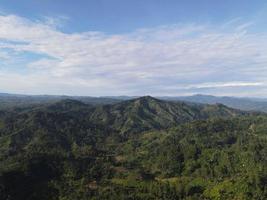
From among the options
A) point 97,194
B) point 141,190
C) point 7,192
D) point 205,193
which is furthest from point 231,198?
point 7,192

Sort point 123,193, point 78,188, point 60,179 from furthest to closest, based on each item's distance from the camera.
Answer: point 60,179, point 78,188, point 123,193

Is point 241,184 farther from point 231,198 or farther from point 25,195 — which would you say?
point 25,195

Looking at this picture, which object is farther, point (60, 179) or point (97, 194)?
point (60, 179)

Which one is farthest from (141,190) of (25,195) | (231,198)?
(25,195)

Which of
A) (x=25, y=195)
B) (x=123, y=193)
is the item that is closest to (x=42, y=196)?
(x=25, y=195)

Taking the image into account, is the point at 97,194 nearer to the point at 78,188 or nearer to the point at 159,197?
the point at 78,188

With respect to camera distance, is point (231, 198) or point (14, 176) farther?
point (14, 176)

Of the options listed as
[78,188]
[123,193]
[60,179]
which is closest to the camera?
[123,193]
